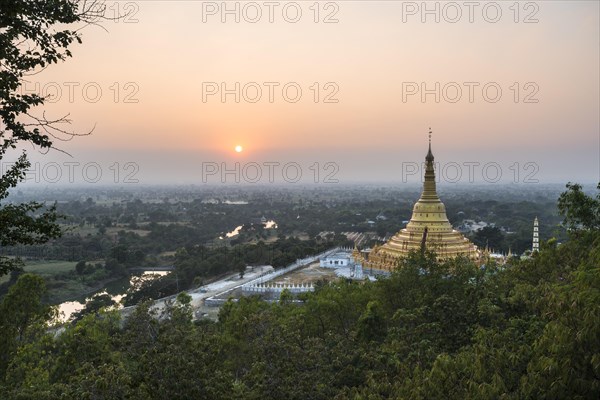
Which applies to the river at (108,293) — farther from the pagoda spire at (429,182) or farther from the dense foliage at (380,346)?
the pagoda spire at (429,182)

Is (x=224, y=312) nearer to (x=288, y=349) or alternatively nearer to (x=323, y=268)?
(x=288, y=349)

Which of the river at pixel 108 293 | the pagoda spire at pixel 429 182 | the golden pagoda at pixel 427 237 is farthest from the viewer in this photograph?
the river at pixel 108 293

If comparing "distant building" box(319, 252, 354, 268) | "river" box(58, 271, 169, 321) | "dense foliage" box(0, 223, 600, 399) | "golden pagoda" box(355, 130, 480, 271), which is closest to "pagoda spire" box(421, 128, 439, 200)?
"golden pagoda" box(355, 130, 480, 271)

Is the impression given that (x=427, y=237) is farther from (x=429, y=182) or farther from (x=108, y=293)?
(x=108, y=293)

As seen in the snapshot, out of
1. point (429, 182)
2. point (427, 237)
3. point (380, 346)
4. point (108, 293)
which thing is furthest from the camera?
point (108, 293)

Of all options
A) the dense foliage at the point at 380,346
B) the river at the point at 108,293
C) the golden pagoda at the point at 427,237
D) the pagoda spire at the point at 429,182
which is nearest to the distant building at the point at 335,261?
the golden pagoda at the point at 427,237

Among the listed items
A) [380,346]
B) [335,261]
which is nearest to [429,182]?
[335,261]

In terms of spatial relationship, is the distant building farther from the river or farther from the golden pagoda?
the river

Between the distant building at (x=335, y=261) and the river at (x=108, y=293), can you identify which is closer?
the river at (x=108, y=293)
